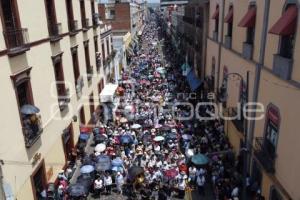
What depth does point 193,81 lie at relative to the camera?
3503cm

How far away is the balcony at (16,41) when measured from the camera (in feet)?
40.1

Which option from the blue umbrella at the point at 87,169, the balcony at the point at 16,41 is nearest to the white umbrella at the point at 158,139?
the blue umbrella at the point at 87,169

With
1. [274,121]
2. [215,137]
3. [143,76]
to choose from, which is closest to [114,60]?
[143,76]

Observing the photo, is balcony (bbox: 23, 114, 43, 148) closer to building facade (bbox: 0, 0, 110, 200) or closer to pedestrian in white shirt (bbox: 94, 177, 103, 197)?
building facade (bbox: 0, 0, 110, 200)

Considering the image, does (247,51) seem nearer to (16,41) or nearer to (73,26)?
(73,26)

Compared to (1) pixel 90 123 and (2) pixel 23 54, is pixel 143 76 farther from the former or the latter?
(2) pixel 23 54

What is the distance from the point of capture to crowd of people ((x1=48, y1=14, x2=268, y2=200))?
16500mm

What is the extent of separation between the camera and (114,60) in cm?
→ 3988

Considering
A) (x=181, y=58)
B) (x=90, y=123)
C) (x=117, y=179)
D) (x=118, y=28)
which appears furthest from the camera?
(x=118, y=28)

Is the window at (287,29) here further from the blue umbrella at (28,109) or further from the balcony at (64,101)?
the balcony at (64,101)

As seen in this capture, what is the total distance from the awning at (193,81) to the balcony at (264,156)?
16924mm

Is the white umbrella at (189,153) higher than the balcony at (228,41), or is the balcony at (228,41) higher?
the balcony at (228,41)

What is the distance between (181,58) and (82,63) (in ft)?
101

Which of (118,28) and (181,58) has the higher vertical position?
(118,28)
